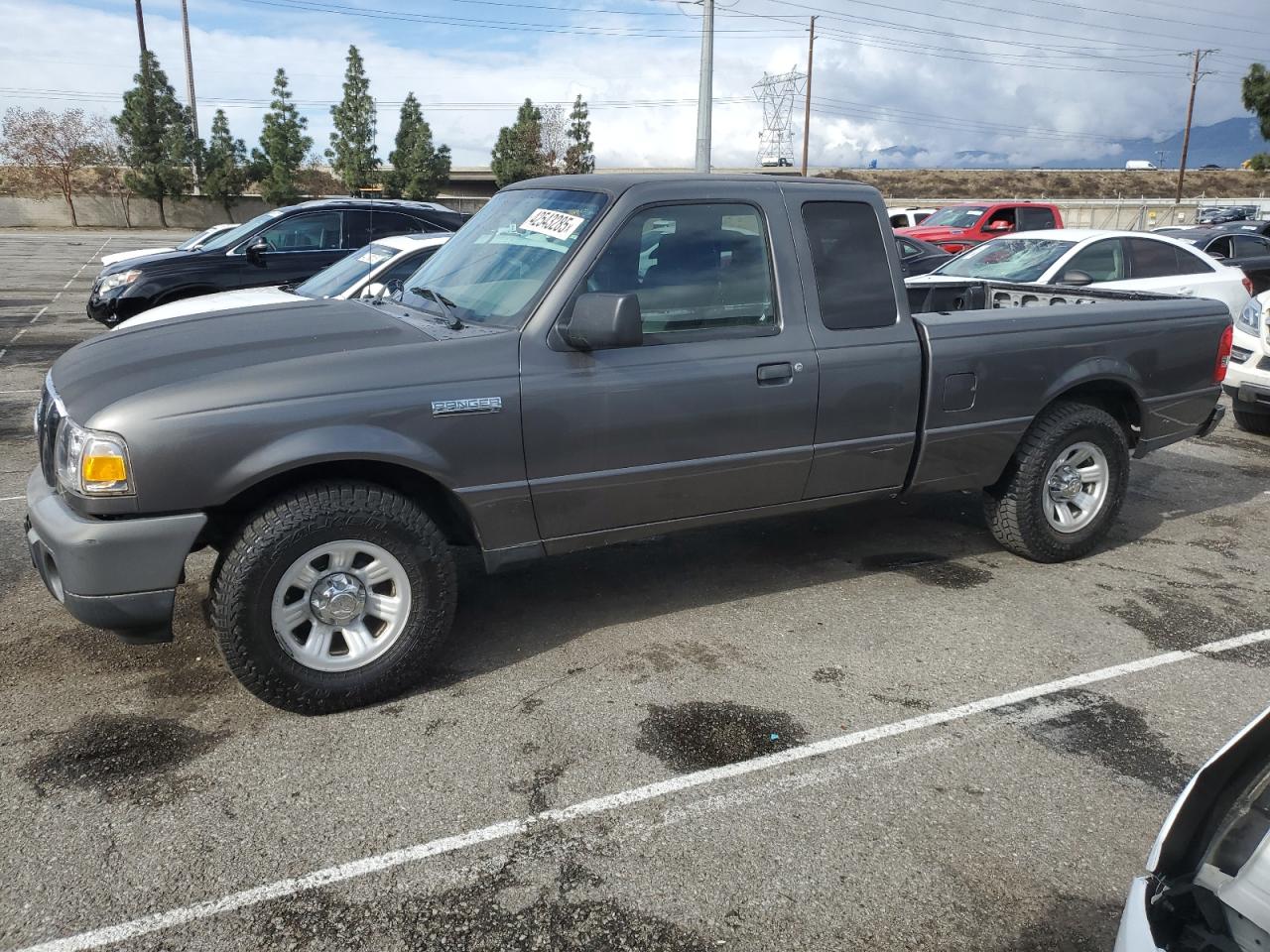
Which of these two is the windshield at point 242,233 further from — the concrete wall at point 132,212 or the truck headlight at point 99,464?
the concrete wall at point 132,212

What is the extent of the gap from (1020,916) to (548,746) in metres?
1.63

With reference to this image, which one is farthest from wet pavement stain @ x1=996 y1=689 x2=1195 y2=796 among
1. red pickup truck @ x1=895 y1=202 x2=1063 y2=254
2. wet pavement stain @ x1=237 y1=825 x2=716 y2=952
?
red pickup truck @ x1=895 y1=202 x2=1063 y2=254

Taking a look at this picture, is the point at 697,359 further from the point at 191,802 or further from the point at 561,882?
the point at 191,802

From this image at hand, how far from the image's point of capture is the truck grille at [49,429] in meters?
3.67

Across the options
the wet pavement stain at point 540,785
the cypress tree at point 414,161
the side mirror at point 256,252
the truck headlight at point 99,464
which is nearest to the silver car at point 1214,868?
the wet pavement stain at point 540,785

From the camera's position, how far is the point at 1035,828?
10.3 ft

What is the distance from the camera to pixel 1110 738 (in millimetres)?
3705

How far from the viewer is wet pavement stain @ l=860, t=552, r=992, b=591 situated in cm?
524

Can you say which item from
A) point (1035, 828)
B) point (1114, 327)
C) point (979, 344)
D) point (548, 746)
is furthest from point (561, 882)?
point (1114, 327)

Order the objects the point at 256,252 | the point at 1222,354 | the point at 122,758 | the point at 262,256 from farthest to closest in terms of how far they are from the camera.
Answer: the point at 262,256, the point at 256,252, the point at 1222,354, the point at 122,758

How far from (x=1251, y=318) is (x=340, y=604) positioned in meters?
8.27

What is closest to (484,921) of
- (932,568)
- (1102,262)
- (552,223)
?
(552,223)

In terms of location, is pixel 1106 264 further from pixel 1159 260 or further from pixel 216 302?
pixel 216 302

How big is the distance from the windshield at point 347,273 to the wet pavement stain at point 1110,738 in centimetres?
592
